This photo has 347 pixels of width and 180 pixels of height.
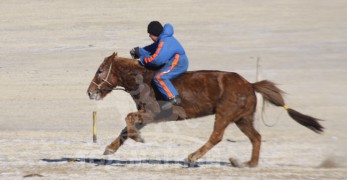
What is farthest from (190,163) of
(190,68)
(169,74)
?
(190,68)

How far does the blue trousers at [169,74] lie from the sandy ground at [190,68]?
3.42 feet

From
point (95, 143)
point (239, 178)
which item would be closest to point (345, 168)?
point (239, 178)

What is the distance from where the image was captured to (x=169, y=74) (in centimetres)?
1078

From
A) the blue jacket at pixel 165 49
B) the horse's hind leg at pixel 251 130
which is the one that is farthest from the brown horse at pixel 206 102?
the blue jacket at pixel 165 49

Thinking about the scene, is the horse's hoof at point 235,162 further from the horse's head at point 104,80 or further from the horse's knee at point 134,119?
the horse's head at point 104,80

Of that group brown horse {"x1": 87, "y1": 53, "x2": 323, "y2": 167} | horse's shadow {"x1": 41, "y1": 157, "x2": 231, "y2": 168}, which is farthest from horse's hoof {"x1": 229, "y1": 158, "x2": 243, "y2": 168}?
horse's shadow {"x1": 41, "y1": 157, "x2": 231, "y2": 168}

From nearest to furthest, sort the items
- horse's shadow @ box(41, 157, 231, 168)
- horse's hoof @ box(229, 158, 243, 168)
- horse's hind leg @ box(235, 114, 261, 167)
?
horse's hoof @ box(229, 158, 243, 168) < horse's hind leg @ box(235, 114, 261, 167) < horse's shadow @ box(41, 157, 231, 168)

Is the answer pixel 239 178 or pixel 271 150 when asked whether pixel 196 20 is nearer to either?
pixel 271 150

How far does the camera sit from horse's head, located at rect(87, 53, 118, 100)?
445 inches

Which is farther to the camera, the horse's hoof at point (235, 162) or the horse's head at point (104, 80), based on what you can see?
the horse's head at point (104, 80)

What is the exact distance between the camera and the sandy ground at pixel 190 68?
11305mm

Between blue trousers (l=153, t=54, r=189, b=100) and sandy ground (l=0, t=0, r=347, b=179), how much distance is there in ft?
3.42

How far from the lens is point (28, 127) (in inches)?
704

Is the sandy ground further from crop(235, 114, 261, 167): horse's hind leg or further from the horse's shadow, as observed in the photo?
crop(235, 114, 261, 167): horse's hind leg
